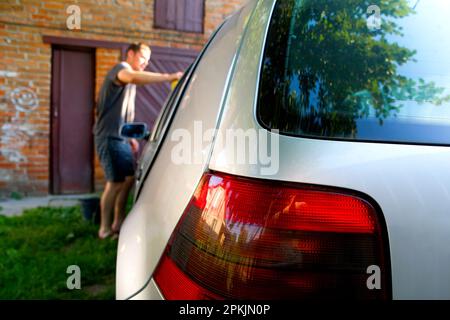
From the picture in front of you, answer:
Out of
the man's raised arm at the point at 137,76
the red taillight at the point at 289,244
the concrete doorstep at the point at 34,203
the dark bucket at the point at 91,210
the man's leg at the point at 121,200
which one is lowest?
the concrete doorstep at the point at 34,203

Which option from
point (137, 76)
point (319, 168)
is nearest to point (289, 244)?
point (319, 168)

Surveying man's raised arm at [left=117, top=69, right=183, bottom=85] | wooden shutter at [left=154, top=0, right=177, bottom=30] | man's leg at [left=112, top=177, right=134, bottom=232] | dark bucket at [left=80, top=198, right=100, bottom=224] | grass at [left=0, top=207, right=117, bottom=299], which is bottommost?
grass at [left=0, top=207, right=117, bottom=299]

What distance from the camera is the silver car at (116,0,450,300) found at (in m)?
0.90

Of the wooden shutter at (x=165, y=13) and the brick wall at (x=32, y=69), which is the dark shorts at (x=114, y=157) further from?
the wooden shutter at (x=165, y=13)

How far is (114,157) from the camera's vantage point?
3.93 metres

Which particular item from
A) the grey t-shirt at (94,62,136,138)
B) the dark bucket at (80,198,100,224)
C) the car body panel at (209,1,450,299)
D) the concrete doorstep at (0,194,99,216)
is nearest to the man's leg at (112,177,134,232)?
the grey t-shirt at (94,62,136,138)

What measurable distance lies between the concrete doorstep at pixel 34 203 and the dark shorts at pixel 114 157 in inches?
86.8

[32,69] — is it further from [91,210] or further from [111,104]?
[111,104]

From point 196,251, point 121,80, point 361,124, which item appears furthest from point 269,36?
point 121,80

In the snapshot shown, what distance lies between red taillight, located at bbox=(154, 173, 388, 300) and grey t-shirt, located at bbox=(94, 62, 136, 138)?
3175mm

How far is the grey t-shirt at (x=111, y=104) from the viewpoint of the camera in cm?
387

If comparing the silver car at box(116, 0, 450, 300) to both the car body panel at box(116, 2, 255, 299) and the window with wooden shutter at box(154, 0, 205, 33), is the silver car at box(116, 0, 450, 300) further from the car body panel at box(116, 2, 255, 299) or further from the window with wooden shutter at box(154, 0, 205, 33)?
the window with wooden shutter at box(154, 0, 205, 33)

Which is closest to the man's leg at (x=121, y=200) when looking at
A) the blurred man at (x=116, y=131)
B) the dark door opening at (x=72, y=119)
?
the blurred man at (x=116, y=131)

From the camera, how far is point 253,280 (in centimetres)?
94
